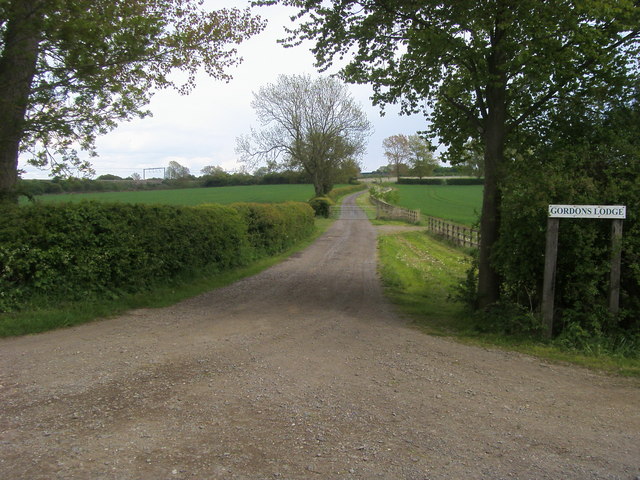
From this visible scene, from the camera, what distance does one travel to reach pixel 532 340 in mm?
7102

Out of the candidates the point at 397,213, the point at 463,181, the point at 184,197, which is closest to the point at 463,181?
the point at 463,181

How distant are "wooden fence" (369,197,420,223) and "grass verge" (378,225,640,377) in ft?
79.5

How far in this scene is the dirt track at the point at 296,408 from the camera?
335cm

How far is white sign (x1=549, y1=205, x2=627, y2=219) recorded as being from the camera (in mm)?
6629

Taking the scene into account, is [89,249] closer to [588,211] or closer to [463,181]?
[588,211]

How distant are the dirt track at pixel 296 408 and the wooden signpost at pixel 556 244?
1.29m

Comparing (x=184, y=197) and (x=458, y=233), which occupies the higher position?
(x=184, y=197)

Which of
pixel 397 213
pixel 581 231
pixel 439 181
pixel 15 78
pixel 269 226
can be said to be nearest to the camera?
pixel 581 231

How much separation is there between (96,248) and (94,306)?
3.66 ft

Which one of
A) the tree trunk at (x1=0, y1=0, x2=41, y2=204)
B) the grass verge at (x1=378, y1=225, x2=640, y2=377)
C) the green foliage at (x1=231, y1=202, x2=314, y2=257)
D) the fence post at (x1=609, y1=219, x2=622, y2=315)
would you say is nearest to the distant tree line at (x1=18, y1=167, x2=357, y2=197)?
the green foliage at (x1=231, y1=202, x2=314, y2=257)

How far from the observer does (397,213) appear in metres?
50.2

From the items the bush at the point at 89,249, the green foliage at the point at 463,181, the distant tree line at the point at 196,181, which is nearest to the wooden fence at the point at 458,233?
the bush at the point at 89,249

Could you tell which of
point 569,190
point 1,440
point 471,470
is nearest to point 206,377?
point 1,440

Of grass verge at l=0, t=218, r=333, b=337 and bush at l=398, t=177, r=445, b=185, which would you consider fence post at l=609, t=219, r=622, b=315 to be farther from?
bush at l=398, t=177, r=445, b=185
